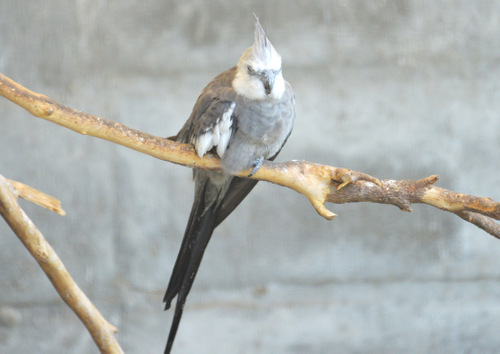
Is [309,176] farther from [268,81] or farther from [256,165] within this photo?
[268,81]

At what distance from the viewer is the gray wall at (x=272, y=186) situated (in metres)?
2.64

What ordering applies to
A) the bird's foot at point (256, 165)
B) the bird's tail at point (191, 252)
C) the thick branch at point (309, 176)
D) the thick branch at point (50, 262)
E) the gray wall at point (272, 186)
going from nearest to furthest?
the thick branch at point (309, 176), the thick branch at point (50, 262), the bird's foot at point (256, 165), the bird's tail at point (191, 252), the gray wall at point (272, 186)

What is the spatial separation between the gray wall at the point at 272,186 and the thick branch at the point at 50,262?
3.44 ft

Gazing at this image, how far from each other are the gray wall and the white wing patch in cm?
102

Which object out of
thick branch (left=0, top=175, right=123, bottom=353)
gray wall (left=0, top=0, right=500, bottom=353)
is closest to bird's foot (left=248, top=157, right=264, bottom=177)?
thick branch (left=0, top=175, right=123, bottom=353)

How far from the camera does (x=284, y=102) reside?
5.63 feet

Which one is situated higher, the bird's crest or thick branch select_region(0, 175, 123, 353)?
the bird's crest

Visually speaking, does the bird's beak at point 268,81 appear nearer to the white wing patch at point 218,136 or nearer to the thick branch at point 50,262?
the white wing patch at point 218,136

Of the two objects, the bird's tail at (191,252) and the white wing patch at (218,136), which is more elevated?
the white wing patch at (218,136)

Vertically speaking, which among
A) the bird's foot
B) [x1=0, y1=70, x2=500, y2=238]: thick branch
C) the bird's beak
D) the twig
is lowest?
the twig

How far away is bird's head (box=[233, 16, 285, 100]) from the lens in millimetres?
1611

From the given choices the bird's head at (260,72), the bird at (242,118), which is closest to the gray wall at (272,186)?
the bird at (242,118)

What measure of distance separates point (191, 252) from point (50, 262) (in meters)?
0.46

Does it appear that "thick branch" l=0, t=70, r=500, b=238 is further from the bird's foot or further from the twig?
the twig
